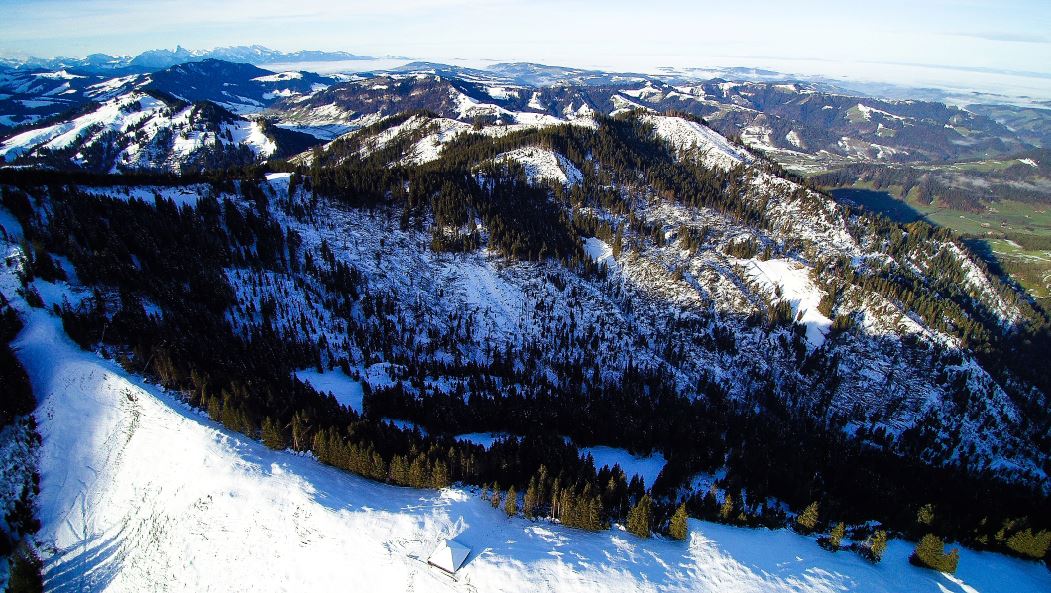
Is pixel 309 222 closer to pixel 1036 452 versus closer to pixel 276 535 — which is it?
pixel 276 535

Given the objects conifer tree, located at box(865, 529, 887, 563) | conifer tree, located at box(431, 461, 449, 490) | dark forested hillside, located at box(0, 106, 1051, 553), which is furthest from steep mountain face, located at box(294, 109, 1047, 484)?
conifer tree, located at box(865, 529, 887, 563)

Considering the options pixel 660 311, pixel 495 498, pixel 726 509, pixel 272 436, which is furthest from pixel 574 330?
pixel 272 436

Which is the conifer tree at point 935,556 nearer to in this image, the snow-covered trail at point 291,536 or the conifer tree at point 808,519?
the snow-covered trail at point 291,536

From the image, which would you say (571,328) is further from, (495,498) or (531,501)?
(495,498)

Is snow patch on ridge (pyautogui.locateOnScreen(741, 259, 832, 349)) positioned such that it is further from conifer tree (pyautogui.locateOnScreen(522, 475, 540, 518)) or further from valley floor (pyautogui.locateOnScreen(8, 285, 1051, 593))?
conifer tree (pyautogui.locateOnScreen(522, 475, 540, 518))

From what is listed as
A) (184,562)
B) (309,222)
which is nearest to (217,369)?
(184,562)

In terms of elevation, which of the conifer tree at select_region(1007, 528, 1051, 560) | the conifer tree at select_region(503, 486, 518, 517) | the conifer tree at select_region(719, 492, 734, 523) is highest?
the conifer tree at select_region(503, 486, 518, 517)

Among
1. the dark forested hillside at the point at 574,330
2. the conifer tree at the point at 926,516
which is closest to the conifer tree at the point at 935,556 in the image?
the dark forested hillside at the point at 574,330
